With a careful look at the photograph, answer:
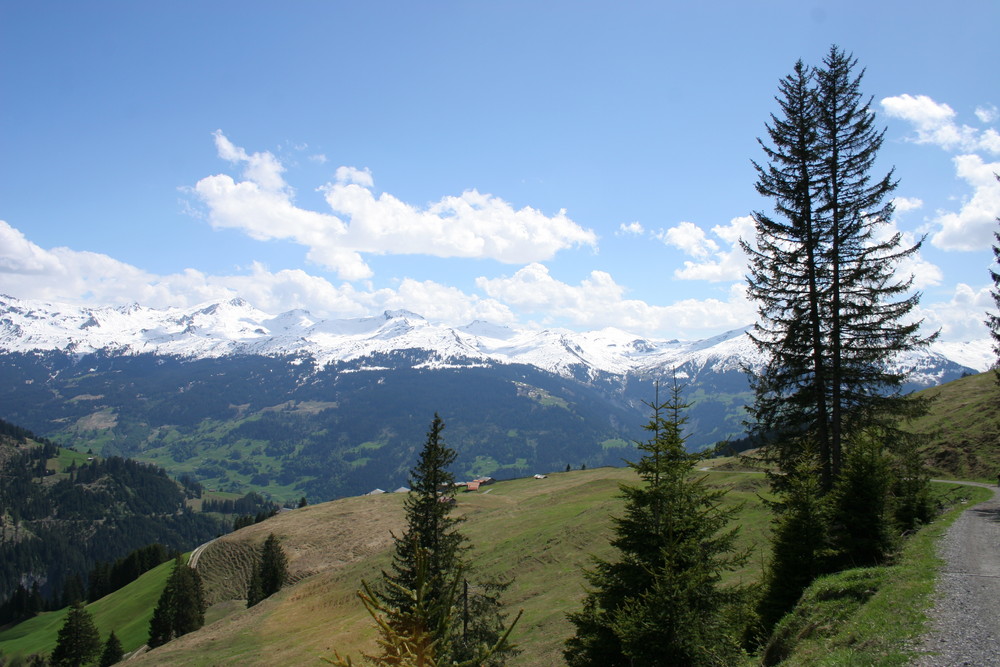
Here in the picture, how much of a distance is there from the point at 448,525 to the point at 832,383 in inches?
852

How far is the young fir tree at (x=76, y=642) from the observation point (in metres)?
78.6

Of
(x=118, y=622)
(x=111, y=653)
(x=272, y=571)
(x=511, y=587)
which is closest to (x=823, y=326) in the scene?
(x=511, y=587)

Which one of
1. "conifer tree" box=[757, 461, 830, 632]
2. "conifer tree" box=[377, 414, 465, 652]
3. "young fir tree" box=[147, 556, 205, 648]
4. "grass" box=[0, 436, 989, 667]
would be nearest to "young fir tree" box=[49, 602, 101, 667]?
"grass" box=[0, 436, 989, 667]

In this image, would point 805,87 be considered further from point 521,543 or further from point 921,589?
point 521,543

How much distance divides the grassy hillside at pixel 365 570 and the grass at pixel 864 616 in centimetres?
1240

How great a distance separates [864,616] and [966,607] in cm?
222

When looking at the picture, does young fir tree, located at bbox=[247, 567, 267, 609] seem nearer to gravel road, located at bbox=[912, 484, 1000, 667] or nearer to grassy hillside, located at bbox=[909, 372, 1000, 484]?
grassy hillside, located at bbox=[909, 372, 1000, 484]

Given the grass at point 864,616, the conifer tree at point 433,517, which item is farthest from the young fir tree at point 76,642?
the grass at point 864,616

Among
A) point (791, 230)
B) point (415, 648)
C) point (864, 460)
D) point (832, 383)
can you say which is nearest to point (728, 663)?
point (864, 460)

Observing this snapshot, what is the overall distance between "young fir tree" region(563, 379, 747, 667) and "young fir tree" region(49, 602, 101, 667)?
308ft

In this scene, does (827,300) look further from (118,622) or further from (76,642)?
(118,622)

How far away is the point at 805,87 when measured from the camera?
22.4m

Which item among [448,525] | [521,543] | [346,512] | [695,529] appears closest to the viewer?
[695,529]

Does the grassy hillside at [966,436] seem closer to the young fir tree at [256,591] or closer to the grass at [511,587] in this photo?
the grass at [511,587]
